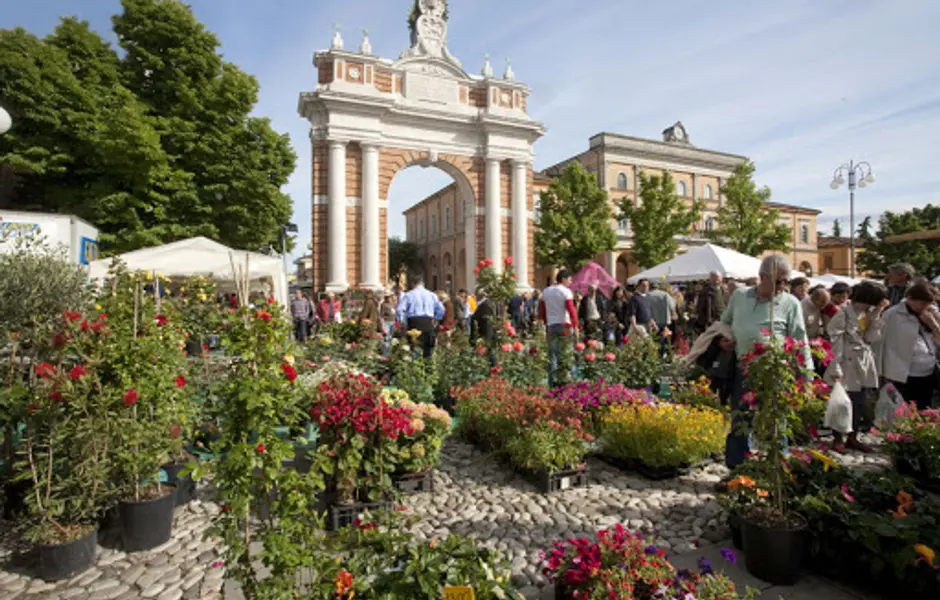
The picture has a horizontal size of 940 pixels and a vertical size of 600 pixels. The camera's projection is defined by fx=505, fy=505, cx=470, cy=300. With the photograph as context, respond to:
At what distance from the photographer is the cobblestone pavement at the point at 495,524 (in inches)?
120

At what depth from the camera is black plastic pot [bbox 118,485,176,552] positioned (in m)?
3.49

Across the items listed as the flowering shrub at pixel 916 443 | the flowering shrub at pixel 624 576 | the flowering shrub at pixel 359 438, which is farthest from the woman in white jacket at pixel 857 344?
the flowering shrub at pixel 359 438

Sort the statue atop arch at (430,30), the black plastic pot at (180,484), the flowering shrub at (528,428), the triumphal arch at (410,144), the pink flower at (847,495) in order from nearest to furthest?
the pink flower at (847,495) → the black plastic pot at (180,484) → the flowering shrub at (528,428) → the triumphal arch at (410,144) → the statue atop arch at (430,30)

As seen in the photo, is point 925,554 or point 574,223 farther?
point 574,223

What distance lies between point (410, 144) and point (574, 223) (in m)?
12.7

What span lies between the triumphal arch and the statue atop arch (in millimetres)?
45

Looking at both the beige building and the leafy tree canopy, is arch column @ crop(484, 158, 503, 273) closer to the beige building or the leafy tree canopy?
the leafy tree canopy

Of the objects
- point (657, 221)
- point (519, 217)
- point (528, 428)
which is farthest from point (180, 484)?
point (657, 221)

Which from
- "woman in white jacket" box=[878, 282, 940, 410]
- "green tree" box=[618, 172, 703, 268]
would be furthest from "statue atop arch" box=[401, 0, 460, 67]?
"woman in white jacket" box=[878, 282, 940, 410]

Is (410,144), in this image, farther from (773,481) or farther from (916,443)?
(773,481)

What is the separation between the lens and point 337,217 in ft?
64.7

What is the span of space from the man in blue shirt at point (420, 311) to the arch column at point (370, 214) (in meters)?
11.4

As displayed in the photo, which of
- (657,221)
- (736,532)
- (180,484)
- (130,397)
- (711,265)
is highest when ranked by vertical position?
(657,221)

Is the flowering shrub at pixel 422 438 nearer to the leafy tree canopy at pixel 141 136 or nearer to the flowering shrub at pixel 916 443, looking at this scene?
the flowering shrub at pixel 916 443
